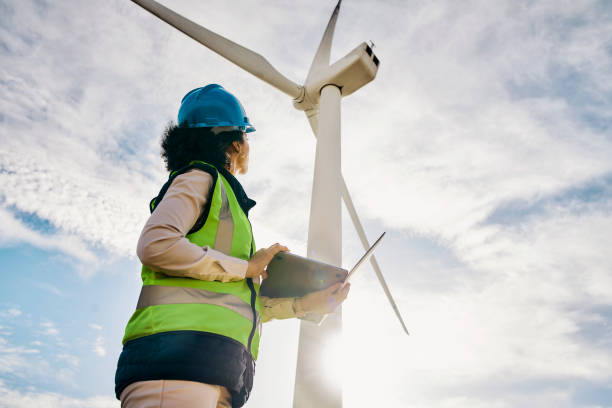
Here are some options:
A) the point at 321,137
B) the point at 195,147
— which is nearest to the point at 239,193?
the point at 195,147

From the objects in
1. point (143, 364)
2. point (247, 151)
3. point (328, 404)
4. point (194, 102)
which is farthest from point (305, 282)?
point (328, 404)

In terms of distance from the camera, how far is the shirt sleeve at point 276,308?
2561 millimetres

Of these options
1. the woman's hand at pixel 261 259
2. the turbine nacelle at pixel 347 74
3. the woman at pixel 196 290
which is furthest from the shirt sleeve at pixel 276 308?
the turbine nacelle at pixel 347 74

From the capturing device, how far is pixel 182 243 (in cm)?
181

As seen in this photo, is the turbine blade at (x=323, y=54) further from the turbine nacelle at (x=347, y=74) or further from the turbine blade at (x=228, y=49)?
the turbine blade at (x=228, y=49)

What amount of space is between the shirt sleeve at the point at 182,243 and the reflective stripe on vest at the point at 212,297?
54 millimetres

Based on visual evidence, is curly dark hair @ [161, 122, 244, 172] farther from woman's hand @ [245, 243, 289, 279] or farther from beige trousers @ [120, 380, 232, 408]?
beige trousers @ [120, 380, 232, 408]

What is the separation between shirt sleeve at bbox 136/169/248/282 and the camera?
1794 mm

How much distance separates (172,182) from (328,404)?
356 centimetres

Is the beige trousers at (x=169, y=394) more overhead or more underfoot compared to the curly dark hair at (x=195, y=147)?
more underfoot

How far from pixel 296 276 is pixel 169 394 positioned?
3.28ft

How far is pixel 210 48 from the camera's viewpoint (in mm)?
8859

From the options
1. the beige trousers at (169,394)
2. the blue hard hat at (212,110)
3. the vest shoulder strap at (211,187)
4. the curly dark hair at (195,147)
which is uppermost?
the blue hard hat at (212,110)

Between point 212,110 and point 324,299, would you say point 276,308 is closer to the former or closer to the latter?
point 324,299
